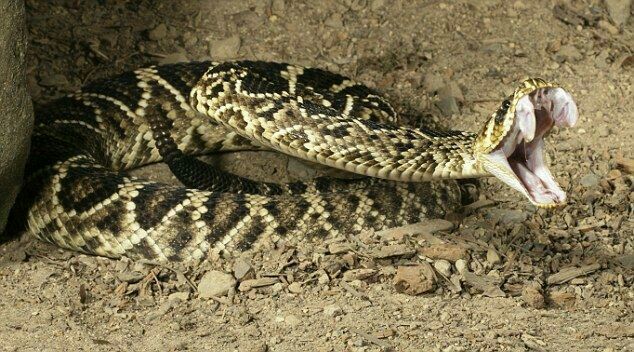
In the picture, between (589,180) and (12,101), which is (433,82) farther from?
(12,101)

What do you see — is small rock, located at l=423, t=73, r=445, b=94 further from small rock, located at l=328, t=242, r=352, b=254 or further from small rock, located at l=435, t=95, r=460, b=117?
small rock, located at l=328, t=242, r=352, b=254

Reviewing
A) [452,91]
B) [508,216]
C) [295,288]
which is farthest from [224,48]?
[295,288]

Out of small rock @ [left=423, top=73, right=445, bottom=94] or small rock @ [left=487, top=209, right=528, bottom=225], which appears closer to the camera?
small rock @ [left=487, top=209, right=528, bottom=225]

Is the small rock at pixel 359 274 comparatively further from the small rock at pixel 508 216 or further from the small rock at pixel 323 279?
the small rock at pixel 508 216

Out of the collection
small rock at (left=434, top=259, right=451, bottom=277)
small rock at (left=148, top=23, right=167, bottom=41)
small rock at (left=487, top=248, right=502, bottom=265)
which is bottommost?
small rock at (left=434, top=259, right=451, bottom=277)

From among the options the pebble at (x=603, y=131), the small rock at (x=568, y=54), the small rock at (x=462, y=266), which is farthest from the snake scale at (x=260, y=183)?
the small rock at (x=568, y=54)

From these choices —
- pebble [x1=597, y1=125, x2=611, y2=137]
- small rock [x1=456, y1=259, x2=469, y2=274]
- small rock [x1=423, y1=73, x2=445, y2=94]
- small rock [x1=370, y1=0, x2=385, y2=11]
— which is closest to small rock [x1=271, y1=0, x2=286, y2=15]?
small rock [x1=370, y1=0, x2=385, y2=11]
